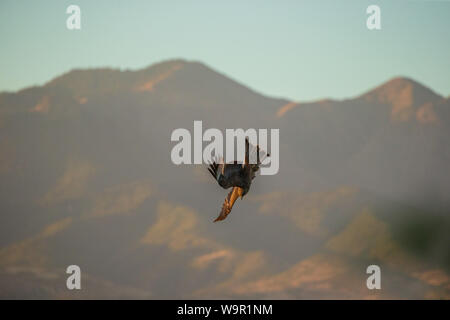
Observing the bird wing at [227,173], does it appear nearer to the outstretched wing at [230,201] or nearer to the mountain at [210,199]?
the outstretched wing at [230,201]

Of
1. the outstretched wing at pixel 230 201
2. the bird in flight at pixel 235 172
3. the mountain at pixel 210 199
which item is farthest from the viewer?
the mountain at pixel 210 199

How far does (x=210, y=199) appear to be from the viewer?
9225 centimetres

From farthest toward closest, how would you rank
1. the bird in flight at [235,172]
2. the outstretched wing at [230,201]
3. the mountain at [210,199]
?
the mountain at [210,199], the outstretched wing at [230,201], the bird in flight at [235,172]

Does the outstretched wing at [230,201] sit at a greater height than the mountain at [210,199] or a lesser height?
lesser

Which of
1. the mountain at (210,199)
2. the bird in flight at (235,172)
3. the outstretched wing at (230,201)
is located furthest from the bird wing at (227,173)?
the mountain at (210,199)

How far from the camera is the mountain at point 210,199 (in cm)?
7462

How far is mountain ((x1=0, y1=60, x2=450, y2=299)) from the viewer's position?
74625 millimetres

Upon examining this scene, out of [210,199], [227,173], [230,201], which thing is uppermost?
[210,199]

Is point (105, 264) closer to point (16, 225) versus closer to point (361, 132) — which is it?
point (16, 225)

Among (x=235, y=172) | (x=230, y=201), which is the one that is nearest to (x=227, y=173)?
(x=235, y=172)

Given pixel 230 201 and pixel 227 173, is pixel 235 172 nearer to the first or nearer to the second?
pixel 227 173

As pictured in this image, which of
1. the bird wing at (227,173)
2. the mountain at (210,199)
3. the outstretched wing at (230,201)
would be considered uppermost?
the mountain at (210,199)
